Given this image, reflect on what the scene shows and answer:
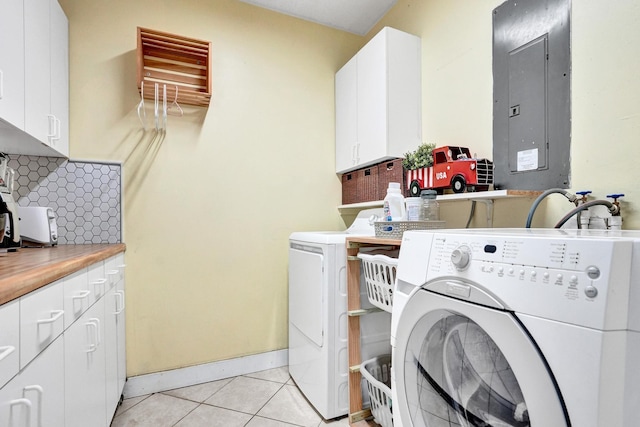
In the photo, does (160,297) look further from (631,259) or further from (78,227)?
(631,259)

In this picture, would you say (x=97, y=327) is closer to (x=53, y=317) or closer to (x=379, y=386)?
(x=53, y=317)

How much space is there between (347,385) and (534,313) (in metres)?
1.32

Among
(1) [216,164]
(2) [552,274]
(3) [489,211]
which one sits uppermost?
(1) [216,164]

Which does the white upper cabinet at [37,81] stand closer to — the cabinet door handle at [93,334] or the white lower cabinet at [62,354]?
the white lower cabinet at [62,354]

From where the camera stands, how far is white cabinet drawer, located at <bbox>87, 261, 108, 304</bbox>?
1.24 metres

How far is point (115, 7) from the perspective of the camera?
6.59 ft

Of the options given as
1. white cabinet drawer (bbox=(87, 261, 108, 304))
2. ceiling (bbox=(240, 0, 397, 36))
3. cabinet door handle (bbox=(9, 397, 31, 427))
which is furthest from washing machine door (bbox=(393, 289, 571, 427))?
ceiling (bbox=(240, 0, 397, 36))

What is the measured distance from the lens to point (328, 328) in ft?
5.55

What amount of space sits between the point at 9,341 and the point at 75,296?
436 millimetres

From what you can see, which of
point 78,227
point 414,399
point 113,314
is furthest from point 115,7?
A: point 414,399

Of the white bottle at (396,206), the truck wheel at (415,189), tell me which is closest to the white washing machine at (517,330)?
the white bottle at (396,206)

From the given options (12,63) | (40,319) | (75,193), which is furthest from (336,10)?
(40,319)

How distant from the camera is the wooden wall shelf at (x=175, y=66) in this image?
198 cm

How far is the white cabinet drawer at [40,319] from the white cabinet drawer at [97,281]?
0.32 meters
